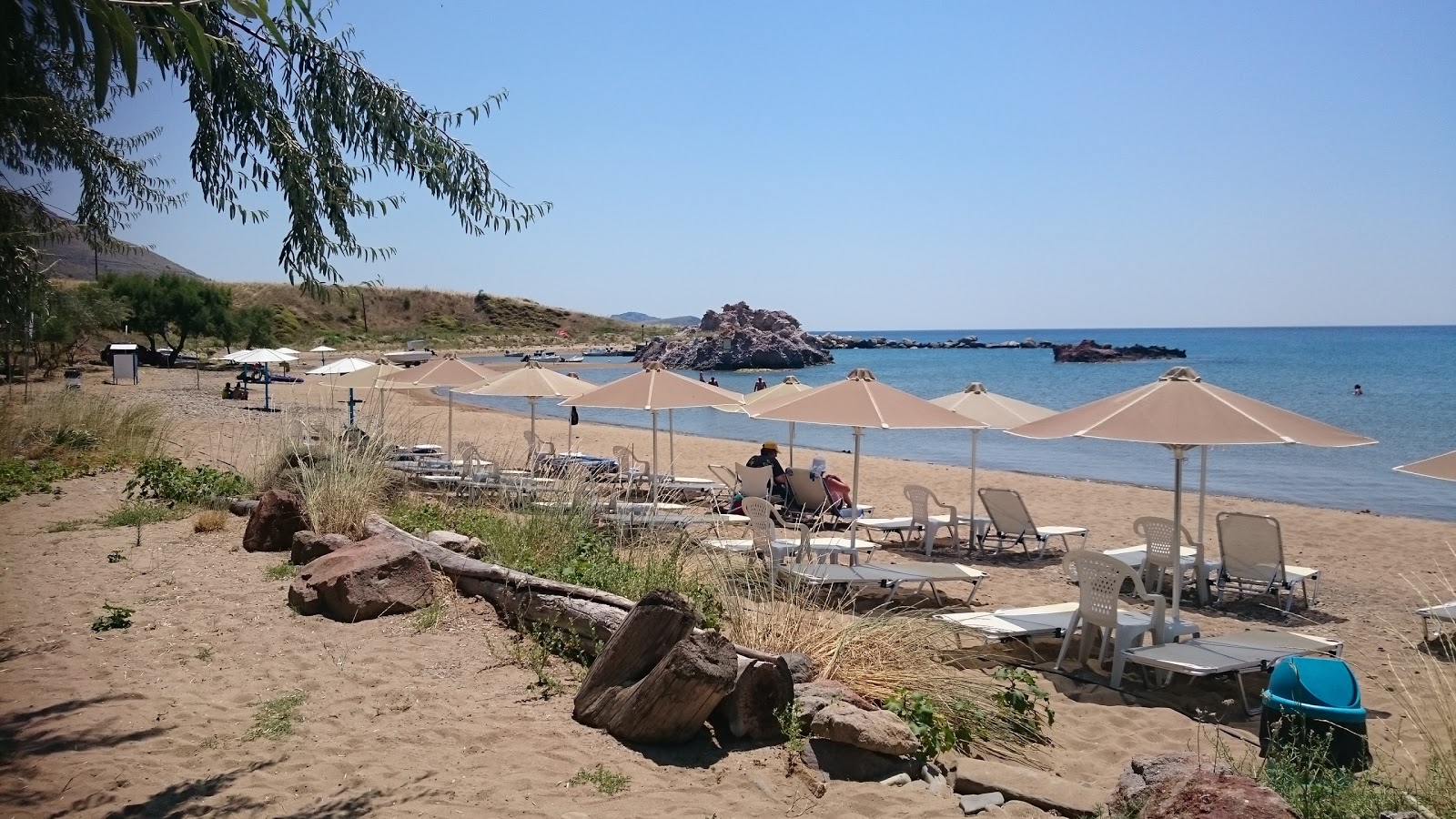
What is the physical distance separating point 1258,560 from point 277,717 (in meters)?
7.69

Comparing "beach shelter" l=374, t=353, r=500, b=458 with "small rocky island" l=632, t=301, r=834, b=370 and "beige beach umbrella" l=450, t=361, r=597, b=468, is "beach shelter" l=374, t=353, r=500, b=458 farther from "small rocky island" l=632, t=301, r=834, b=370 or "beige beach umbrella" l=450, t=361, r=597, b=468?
"small rocky island" l=632, t=301, r=834, b=370

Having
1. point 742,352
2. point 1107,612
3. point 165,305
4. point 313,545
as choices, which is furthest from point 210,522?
point 742,352

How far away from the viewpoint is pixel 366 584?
595 cm

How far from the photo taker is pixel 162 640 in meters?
5.43

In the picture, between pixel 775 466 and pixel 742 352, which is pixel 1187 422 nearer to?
pixel 775 466

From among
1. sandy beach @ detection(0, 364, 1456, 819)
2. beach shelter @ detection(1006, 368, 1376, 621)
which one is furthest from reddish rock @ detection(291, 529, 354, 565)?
beach shelter @ detection(1006, 368, 1376, 621)

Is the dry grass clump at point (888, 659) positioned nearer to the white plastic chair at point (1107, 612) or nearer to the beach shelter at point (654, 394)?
the white plastic chair at point (1107, 612)

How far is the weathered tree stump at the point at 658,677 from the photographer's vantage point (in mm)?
4156

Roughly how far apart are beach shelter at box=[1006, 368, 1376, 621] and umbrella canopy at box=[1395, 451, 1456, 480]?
535 mm

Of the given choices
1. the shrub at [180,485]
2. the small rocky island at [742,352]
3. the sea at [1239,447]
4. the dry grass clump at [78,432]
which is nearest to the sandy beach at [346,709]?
the shrub at [180,485]

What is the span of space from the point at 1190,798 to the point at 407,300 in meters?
103

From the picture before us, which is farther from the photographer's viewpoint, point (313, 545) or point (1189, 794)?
point (313, 545)

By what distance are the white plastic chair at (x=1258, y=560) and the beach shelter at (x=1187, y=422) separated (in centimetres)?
195

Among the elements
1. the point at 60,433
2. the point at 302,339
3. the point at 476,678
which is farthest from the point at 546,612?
the point at 302,339
